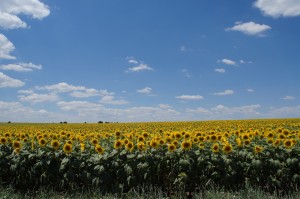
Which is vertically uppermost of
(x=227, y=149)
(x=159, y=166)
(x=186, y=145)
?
(x=186, y=145)

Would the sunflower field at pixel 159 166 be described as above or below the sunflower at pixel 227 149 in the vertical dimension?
below

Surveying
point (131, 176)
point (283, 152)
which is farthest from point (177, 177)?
point (283, 152)

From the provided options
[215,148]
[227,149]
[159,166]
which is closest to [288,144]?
[227,149]

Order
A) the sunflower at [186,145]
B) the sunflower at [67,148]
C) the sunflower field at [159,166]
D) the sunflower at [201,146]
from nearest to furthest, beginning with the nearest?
the sunflower field at [159,166] < the sunflower at [186,145] < the sunflower at [201,146] < the sunflower at [67,148]

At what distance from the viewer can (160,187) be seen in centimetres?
898

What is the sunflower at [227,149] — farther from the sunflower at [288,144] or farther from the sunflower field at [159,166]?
the sunflower at [288,144]

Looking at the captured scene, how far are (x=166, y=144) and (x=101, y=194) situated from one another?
2275 mm

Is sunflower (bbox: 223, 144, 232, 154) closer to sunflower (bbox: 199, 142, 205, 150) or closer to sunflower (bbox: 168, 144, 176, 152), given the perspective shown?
sunflower (bbox: 199, 142, 205, 150)

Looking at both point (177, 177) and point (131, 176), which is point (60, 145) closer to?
point (131, 176)

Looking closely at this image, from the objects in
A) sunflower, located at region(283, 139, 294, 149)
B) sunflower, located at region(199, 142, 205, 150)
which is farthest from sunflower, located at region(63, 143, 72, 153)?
sunflower, located at region(283, 139, 294, 149)

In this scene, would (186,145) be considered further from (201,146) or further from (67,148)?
(67,148)

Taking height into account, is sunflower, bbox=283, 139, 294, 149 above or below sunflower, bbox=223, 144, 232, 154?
above

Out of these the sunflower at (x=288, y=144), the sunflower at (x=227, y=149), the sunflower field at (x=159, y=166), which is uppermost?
the sunflower at (x=288, y=144)

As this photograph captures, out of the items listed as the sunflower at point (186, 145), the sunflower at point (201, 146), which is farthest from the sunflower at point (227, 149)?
the sunflower at point (186, 145)
